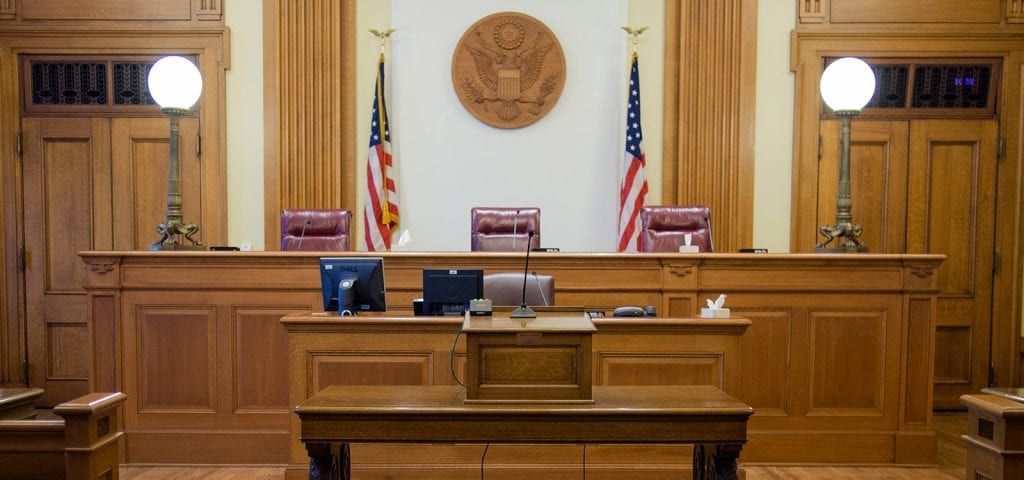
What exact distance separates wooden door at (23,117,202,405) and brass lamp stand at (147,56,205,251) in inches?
36.7

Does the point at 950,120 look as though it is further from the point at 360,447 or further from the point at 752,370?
the point at 360,447

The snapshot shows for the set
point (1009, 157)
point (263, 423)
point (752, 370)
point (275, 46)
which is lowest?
point (263, 423)

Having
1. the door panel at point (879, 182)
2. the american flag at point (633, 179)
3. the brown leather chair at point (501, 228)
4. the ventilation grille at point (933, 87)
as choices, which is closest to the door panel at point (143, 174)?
the brown leather chair at point (501, 228)

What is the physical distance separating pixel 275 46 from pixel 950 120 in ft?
18.2

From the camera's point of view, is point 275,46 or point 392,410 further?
point 275,46

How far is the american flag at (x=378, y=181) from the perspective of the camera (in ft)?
19.8

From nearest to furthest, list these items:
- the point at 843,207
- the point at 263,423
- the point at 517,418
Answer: the point at 517,418
the point at 263,423
the point at 843,207

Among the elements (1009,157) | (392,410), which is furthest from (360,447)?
(1009,157)

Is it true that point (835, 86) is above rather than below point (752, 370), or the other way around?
above

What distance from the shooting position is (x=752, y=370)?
4.10 m

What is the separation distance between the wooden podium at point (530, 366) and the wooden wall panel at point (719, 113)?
4.32m

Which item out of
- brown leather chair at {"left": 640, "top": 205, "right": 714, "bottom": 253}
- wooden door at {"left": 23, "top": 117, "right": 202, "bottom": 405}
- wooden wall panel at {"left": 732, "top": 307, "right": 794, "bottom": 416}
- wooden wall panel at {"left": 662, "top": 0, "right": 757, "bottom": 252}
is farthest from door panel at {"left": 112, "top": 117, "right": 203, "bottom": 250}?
wooden wall panel at {"left": 732, "top": 307, "right": 794, "bottom": 416}

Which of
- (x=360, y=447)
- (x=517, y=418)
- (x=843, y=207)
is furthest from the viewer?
(x=843, y=207)

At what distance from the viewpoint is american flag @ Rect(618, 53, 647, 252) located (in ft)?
19.6
